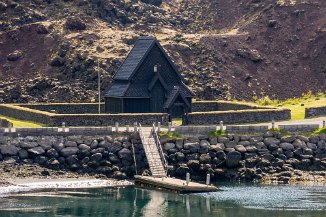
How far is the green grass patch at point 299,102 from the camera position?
120363 millimetres

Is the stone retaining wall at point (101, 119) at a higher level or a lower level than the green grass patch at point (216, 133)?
higher

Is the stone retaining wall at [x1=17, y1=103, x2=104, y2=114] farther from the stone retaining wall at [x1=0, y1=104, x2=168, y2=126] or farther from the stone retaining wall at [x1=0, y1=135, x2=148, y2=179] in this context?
the stone retaining wall at [x1=0, y1=135, x2=148, y2=179]

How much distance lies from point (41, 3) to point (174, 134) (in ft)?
172

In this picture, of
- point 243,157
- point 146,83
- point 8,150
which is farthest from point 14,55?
point 243,157

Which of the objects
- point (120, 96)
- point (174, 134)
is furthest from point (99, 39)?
point (174, 134)

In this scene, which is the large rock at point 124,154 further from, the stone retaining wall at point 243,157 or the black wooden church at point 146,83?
the black wooden church at point 146,83

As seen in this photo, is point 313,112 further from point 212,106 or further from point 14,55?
point 14,55

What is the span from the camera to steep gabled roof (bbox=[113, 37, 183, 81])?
110562mm

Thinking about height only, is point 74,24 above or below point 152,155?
above

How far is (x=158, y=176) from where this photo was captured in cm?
9031

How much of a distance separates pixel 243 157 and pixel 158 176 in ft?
25.8

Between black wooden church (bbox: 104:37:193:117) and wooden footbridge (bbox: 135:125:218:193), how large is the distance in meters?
15.1

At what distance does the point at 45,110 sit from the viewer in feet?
382

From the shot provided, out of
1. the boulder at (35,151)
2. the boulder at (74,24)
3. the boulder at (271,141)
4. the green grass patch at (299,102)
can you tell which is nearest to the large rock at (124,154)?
the boulder at (35,151)
